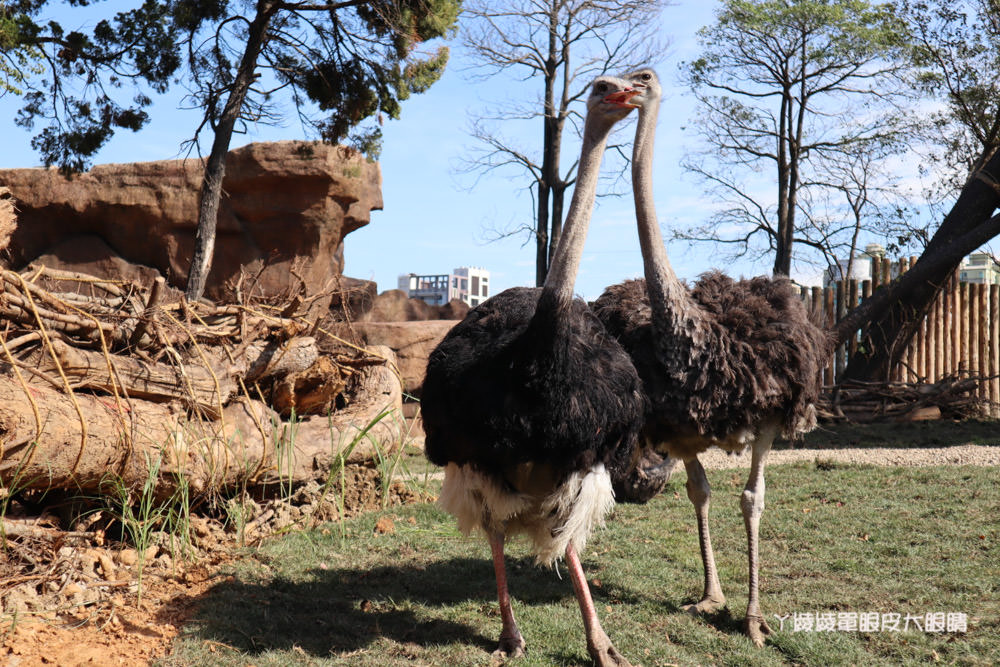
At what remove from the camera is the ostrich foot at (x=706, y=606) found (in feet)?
14.3

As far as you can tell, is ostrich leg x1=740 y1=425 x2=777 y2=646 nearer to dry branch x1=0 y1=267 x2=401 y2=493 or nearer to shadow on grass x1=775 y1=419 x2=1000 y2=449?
dry branch x1=0 y1=267 x2=401 y2=493

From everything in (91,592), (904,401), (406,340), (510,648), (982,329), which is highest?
(982,329)

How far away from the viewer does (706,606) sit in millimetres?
4383

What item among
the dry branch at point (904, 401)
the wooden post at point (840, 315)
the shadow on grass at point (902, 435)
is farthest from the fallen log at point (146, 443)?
the wooden post at point (840, 315)

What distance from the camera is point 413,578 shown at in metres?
4.80

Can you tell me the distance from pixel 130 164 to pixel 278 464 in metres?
11.6

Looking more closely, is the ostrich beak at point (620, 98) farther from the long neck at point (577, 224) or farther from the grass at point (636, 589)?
the grass at point (636, 589)

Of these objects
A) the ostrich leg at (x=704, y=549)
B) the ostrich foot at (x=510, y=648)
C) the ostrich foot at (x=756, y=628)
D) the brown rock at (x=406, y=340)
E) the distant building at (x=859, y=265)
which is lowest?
the ostrich foot at (x=510, y=648)

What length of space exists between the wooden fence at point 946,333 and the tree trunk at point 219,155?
27.9 feet

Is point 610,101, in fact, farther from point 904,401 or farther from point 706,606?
point 904,401

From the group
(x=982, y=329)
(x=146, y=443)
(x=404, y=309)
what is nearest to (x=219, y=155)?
(x=146, y=443)

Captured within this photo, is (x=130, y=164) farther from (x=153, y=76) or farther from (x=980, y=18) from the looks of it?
(x=980, y=18)

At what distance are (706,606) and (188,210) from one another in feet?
42.0

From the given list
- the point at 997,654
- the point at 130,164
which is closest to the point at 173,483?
the point at 997,654
